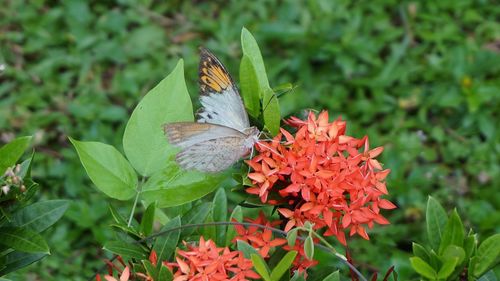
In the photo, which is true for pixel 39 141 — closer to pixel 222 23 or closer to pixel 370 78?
pixel 222 23

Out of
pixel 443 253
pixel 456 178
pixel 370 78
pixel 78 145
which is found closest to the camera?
pixel 443 253

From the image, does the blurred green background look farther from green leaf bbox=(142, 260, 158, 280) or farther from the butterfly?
green leaf bbox=(142, 260, 158, 280)

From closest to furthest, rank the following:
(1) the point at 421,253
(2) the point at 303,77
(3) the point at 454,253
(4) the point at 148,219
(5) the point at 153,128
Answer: (3) the point at 454,253, (1) the point at 421,253, (4) the point at 148,219, (5) the point at 153,128, (2) the point at 303,77

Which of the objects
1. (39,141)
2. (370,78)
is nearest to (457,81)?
(370,78)

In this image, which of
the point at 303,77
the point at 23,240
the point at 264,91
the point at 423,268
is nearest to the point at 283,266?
the point at 423,268

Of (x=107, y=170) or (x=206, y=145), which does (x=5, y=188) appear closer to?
(x=107, y=170)

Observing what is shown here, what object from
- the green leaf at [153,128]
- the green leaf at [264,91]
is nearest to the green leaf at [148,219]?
the green leaf at [153,128]
